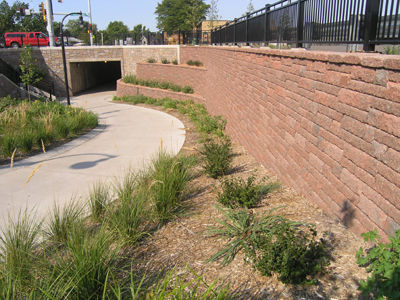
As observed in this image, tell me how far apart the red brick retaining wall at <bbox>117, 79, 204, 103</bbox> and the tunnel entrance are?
884cm

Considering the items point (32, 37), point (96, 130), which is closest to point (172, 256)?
point (96, 130)

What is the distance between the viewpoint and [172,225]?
495 centimetres

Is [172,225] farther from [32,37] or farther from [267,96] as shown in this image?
[32,37]

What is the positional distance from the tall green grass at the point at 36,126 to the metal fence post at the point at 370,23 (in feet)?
25.9

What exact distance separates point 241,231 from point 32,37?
41.2m

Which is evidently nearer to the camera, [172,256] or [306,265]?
[306,265]

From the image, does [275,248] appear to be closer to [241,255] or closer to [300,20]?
[241,255]

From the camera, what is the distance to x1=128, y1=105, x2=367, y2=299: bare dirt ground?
3188 mm

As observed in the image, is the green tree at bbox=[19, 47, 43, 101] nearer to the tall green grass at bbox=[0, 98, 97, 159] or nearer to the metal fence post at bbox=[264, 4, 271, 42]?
the tall green grass at bbox=[0, 98, 97, 159]

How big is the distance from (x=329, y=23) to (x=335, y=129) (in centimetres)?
198

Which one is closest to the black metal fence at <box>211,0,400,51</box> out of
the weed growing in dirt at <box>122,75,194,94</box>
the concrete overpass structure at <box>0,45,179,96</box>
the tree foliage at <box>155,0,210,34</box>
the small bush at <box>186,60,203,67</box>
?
the weed growing in dirt at <box>122,75,194,94</box>

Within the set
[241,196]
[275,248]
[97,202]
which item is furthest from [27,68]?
[275,248]

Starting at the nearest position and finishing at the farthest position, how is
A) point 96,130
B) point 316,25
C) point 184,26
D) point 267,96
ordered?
point 316,25
point 267,96
point 96,130
point 184,26

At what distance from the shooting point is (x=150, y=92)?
23047 millimetres
